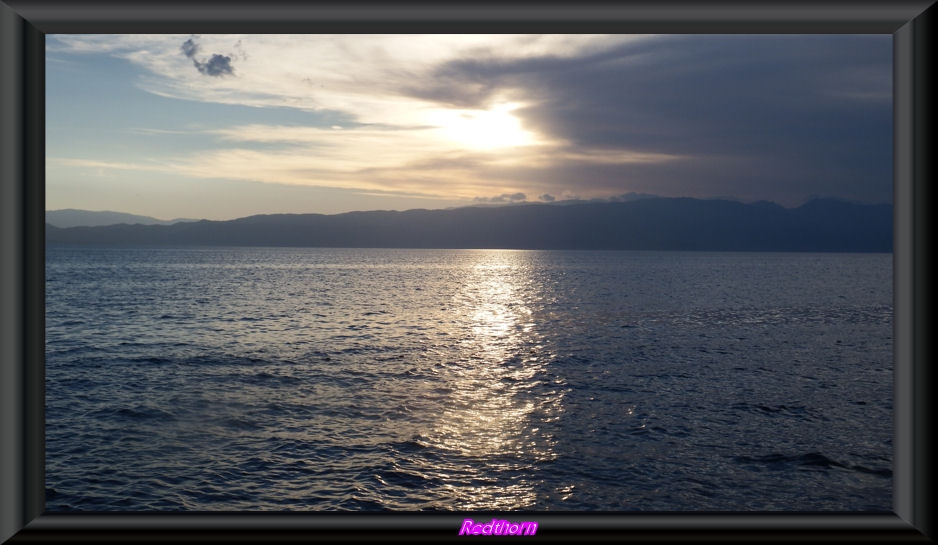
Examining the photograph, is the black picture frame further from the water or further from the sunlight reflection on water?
the sunlight reflection on water

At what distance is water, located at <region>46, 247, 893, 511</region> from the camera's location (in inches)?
499

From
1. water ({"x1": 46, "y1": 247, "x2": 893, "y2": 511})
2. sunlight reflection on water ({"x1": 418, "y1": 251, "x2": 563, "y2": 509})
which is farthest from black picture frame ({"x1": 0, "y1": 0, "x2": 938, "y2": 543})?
sunlight reflection on water ({"x1": 418, "y1": 251, "x2": 563, "y2": 509})

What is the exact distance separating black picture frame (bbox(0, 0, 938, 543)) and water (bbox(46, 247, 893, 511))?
26.5ft

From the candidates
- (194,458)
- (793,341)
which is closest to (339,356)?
(194,458)
